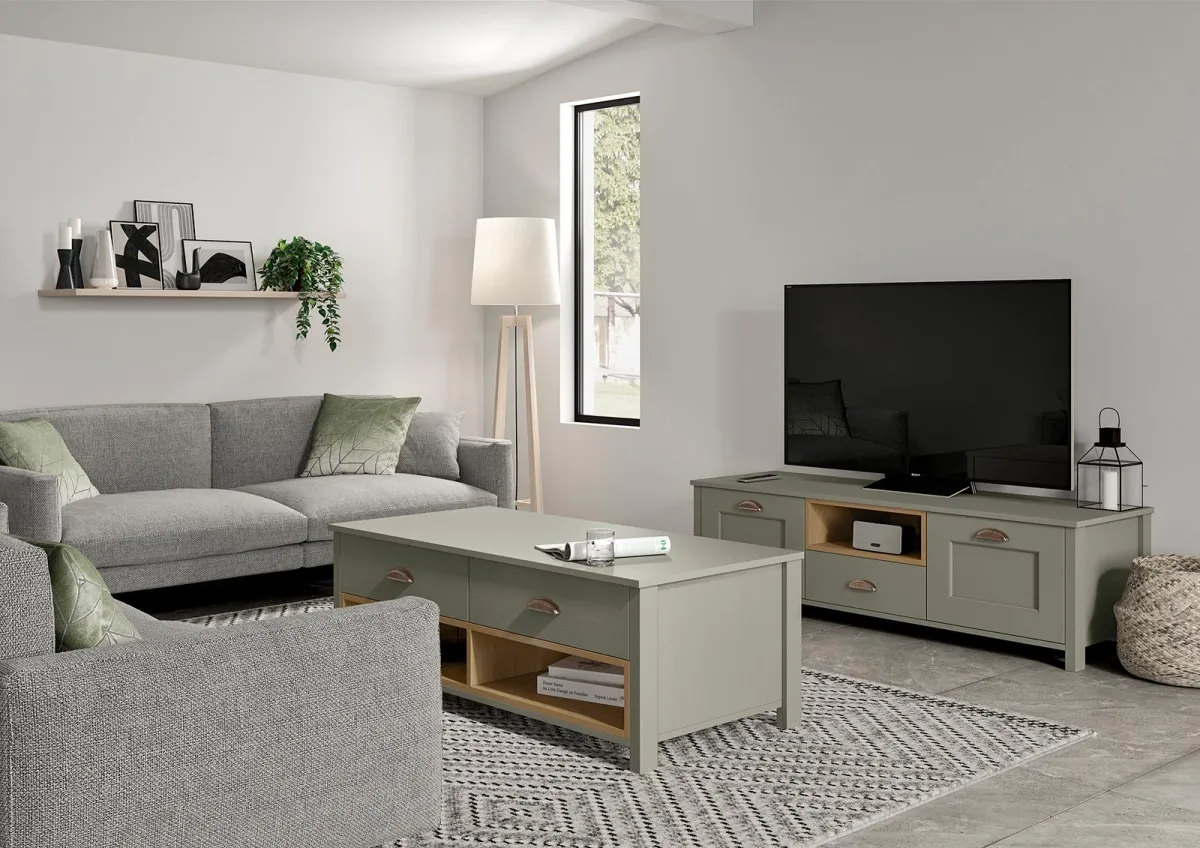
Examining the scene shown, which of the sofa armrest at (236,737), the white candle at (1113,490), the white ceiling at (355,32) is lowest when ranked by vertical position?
the sofa armrest at (236,737)

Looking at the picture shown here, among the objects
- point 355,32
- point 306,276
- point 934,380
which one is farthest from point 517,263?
point 934,380

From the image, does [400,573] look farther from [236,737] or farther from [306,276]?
[306,276]

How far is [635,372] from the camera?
253 inches

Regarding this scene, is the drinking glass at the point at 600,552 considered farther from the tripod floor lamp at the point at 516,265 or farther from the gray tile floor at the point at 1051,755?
the tripod floor lamp at the point at 516,265

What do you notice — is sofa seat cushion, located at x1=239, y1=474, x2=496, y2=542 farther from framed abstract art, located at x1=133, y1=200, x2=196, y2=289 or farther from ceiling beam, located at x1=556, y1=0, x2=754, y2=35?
ceiling beam, located at x1=556, y1=0, x2=754, y2=35

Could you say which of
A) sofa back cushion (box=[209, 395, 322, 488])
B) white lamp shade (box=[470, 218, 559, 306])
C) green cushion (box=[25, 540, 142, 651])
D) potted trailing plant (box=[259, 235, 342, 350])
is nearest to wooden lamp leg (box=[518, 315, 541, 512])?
white lamp shade (box=[470, 218, 559, 306])

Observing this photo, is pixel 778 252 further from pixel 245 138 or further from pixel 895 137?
pixel 245 138

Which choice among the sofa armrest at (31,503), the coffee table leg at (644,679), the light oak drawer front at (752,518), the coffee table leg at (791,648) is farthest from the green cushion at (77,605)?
the light oak drawer front at (752,518)

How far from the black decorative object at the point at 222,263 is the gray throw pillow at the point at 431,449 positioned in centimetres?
103

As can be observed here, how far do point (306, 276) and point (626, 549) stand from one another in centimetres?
314

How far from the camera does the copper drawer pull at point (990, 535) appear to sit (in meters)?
4.28

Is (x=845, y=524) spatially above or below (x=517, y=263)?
below

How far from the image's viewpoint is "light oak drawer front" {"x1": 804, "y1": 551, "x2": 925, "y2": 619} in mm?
4547

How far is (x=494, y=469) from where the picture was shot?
5.77 meters
